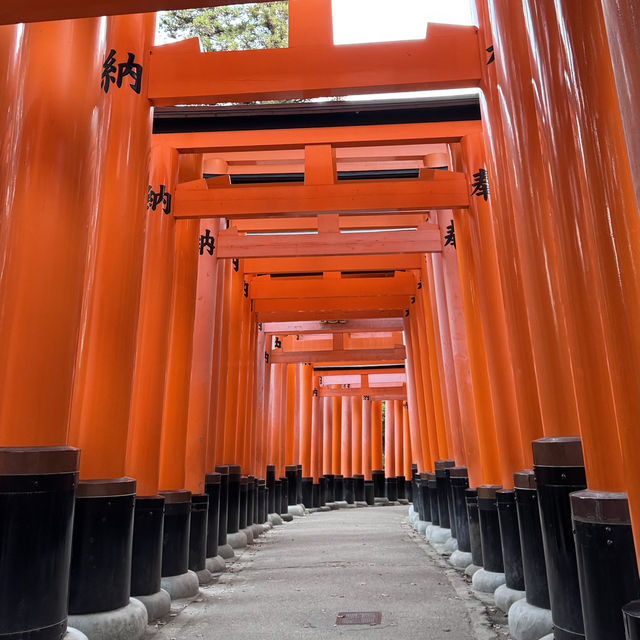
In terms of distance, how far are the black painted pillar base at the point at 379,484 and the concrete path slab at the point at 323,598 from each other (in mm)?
13666

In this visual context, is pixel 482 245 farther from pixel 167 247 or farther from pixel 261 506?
pixel 261 506

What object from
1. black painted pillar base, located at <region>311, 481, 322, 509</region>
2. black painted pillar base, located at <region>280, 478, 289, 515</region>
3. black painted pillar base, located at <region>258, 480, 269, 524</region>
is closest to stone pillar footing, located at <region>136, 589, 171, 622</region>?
black painted pillar base, located at <region>258, 480, 269, 524</region>

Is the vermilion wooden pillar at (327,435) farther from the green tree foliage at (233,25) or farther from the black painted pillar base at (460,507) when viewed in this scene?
the green tree foliage at (233,25)

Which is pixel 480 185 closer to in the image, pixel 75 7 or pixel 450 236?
pixel 450 236

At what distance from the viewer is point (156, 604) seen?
16.7 feet

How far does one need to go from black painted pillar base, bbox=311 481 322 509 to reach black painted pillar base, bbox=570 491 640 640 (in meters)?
18.0

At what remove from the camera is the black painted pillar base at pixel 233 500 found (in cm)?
1004

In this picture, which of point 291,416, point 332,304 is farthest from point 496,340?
point 291,416

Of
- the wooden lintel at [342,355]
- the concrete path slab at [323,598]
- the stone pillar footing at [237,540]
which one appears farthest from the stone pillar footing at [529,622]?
the wooden lintel at [342,355]

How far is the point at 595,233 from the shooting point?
91.3 inches

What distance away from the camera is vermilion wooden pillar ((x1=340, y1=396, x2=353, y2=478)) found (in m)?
22.9

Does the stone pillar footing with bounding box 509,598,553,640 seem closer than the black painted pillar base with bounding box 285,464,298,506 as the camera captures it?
Yes

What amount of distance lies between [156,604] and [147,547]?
1.51ft

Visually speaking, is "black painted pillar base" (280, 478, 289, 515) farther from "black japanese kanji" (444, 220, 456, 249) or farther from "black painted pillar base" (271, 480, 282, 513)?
"black japanese kanji" (444, 220, 456, 249)
